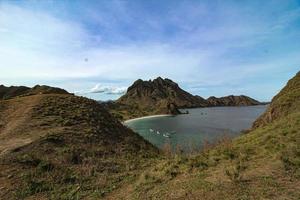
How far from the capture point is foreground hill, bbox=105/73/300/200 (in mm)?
8156

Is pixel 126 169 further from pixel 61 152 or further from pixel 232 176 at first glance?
pixel 232 176

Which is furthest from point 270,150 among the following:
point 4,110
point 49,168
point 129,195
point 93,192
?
point 4,110

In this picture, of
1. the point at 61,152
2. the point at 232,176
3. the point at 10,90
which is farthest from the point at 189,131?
the point at 232,176

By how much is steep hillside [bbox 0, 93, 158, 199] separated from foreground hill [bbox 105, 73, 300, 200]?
5.35ft

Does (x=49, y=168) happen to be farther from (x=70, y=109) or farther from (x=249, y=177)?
(x=70, y=109)

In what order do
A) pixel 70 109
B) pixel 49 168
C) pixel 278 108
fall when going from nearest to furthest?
pixel 49 168 → pixel 70 109 → pixel 278 108

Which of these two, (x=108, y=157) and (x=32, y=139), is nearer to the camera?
(x=108, y=157)

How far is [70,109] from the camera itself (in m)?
24.6

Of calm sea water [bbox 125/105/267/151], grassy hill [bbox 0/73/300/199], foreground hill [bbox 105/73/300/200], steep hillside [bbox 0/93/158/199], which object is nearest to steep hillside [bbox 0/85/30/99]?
calm sea water [bbox 125/105/267/151]

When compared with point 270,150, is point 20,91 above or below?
above

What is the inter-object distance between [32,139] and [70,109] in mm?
8473

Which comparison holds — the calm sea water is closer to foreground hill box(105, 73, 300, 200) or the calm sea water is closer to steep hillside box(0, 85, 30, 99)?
foreground hill box(105, 73, 300, 200)

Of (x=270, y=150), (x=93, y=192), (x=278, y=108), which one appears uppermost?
(x=278, y=108)

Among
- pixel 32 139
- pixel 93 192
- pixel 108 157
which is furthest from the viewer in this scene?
pixel 32 139
